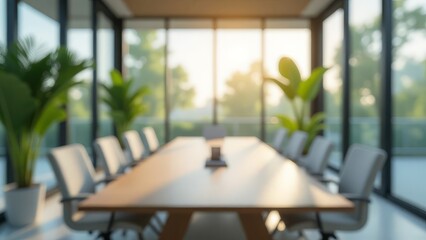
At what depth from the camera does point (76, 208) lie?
2434mm

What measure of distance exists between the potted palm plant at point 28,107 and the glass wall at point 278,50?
4.84 metres

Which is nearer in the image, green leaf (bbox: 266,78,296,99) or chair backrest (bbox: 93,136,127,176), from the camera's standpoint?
chair backrest (bbox: 93,136,127,176)

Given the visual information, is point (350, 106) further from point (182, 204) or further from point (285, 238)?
point (182, 204)

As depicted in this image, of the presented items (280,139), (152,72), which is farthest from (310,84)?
(152,72)

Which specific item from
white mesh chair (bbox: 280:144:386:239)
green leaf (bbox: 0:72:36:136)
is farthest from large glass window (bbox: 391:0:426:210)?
green leaf (bbox: 0:72:36:136)

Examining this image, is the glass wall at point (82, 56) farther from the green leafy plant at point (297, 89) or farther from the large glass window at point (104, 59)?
the green leafy plant at point (297, 89)

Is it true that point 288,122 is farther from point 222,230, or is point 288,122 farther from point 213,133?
point 222,230

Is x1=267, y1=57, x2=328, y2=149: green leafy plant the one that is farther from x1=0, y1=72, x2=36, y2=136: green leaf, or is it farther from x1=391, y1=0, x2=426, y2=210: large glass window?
x1=0, y1=72, x2=36, y2=136: green leaf

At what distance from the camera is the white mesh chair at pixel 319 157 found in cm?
303

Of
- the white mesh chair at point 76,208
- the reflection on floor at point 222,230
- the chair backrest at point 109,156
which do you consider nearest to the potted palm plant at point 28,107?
the reflection on floor at point 222,230

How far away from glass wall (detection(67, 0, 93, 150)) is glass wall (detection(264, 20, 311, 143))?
143 inches

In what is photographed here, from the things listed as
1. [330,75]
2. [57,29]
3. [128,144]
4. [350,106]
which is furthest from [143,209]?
[330,75]

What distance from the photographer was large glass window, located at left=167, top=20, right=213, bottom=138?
8031mm

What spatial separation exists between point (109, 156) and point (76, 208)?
0.81m
